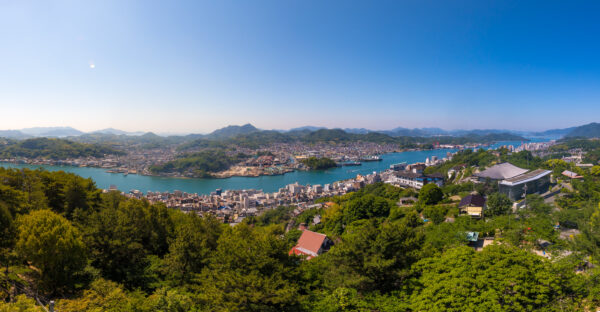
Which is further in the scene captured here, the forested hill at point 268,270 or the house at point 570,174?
the house at point 570,174

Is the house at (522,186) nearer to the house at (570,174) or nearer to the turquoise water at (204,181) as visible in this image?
the house at (570,174)

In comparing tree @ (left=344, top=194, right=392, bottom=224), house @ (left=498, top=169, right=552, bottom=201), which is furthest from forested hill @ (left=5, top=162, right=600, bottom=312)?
house @ (left=498, top=169, right=552, bottom=201)

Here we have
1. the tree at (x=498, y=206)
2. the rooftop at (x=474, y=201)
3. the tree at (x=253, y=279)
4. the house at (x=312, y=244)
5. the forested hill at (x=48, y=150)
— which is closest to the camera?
the tree at (x=253, y=279)

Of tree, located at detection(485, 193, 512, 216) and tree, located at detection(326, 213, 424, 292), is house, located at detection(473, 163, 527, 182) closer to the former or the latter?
tree, located at detection(485, 193, 512, 216)

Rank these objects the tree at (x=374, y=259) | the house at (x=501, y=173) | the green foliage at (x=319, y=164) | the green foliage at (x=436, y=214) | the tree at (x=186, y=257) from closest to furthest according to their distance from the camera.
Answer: the tree at (x=374, y=259) < the tree at (x=186, y=257) < the green foliage at (x=436, y=214) < the house at (x=501, y=173) < the green foliage at (x=319, y=164)

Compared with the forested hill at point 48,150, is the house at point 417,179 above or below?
below

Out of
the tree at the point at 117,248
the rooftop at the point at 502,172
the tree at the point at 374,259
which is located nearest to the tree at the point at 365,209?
the rooftop at the point at 502,172
